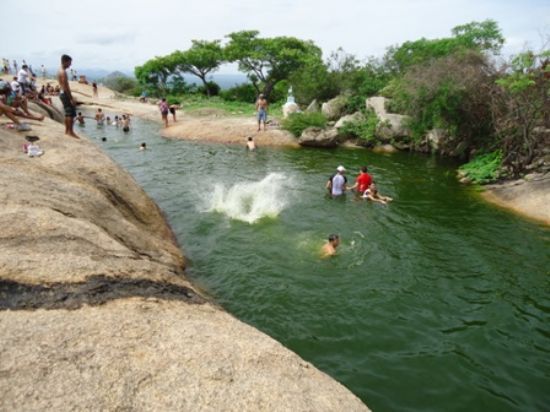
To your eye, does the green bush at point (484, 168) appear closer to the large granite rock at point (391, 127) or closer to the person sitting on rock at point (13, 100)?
the large granite rock at point (391, 127)

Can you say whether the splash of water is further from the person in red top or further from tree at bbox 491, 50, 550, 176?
tree at bbox 491, 50, 550, 176

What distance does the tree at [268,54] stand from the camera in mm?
44719

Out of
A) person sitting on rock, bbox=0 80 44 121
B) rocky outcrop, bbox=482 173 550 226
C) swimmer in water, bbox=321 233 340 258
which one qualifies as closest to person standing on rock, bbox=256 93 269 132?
rocky outcrop, bbox=482 173 550 226

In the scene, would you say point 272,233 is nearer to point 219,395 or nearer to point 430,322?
point 430,322

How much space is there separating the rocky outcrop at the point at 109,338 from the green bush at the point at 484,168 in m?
17.2

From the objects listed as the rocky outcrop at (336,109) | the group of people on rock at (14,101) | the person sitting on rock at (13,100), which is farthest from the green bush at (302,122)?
the person sitting on rock at (13,100)

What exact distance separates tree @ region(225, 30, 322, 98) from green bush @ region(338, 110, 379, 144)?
1908 cm

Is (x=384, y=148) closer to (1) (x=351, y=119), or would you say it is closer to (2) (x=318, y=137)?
(1) (x=351, y=119)

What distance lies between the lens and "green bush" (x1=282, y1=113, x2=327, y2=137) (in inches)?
1094

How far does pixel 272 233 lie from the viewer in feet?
42.3

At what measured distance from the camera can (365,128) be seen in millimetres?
27172

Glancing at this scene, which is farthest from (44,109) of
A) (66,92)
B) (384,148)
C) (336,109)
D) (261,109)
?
(336,109)

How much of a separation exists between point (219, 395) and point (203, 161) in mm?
20007

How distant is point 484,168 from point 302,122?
1254cm
